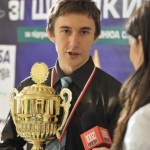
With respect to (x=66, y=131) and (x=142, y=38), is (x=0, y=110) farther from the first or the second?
(x=142, y=38)

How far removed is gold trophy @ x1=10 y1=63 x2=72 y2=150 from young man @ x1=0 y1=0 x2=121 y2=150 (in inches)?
1.4

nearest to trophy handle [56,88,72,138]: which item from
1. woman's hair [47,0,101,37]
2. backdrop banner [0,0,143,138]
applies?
woman's hair [47,0,101,37]

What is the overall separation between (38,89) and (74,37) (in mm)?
203

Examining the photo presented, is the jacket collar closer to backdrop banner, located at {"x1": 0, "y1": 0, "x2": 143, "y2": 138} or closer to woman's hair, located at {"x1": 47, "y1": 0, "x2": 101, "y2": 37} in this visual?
woman's hair, located at {"x1": 47, "y1": 0, "x2": 101, "y2": 37}

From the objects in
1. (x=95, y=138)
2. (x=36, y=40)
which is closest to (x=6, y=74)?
(x=36, y=40)

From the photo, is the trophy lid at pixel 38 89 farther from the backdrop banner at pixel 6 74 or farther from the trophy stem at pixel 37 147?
the backdrop banner at pixel 6 74

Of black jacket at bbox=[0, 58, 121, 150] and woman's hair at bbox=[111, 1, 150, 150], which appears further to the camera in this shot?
black jacket at bbox=[0, 58, 121, 150]

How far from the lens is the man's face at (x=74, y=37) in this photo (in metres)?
1.38

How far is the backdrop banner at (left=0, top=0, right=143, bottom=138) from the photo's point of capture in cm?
205

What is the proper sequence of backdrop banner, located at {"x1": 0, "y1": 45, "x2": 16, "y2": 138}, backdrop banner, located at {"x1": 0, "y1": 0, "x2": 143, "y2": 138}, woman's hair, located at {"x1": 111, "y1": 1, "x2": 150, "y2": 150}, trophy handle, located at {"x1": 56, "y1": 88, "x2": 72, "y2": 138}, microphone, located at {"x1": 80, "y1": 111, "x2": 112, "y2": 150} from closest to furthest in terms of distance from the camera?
woman's hair, located at {"x1": 111, "y1": 1, "x2": 150, "y2": 150} → microphone, located at {"x1": 80, "y1": 111, "x2": 112, "y2": 150} → trophy handle, located at {"x1": 56, "y1": 88, "x2": 72, "y2": 138} → backdrop banner, located at {"x1": 0, "y1": 0, "x2": 143, "y2": 138} → backdrop banner, located at {"x1": 0, "y1": 45, "x2": 16, "y2": 138}

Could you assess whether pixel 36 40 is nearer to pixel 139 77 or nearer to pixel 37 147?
pixel 37 147

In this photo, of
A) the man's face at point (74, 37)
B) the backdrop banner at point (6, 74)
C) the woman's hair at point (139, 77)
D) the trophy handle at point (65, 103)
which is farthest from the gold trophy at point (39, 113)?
the backdrop banner at point (6, 74)

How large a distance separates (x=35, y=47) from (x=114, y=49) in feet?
1.48

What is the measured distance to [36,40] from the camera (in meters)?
2.29
